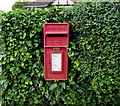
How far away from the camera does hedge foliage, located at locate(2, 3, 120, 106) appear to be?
323 cm

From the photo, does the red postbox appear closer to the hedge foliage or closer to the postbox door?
the postbox door

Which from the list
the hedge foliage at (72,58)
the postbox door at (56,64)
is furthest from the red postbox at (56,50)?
the hedge foliage at (72,58)

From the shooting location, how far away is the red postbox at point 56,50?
3.20 m

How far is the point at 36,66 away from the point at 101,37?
1.35 m

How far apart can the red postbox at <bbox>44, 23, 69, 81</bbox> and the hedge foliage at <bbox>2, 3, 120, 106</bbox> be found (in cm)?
15

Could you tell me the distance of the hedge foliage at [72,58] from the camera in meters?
3.23

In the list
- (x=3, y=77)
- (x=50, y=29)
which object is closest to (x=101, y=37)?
(x=50, y=29)

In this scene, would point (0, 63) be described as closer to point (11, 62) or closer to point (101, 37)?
point (11, 62)

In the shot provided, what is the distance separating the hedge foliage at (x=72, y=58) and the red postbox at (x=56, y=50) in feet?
0.49

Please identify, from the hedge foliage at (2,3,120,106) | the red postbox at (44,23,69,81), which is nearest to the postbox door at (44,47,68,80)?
the red postbox at (44,23,69,81)

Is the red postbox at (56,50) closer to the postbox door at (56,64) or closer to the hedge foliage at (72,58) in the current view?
the postbox door at (56,64)

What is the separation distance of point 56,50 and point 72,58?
0.35m

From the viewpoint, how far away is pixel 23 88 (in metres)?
3.54

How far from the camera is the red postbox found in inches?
126
